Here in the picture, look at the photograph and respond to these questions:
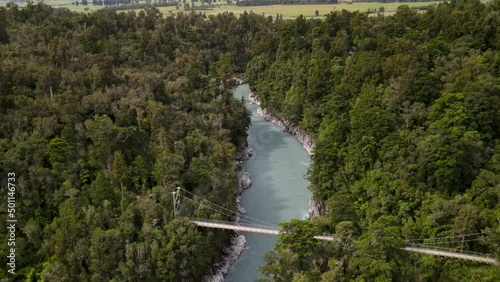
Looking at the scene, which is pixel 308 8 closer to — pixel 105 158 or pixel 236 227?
pixel 105 158

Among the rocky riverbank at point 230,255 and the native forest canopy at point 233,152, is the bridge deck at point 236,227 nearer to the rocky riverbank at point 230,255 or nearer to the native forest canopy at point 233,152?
the native forest canopy at point 233,152

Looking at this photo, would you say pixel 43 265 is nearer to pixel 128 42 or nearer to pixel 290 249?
pixel 290 249

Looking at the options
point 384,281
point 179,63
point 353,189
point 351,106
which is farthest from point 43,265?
point 179,63

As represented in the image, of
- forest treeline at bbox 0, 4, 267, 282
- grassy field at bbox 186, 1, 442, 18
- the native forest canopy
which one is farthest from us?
grassy field at bbox 186, 1, 442, 18

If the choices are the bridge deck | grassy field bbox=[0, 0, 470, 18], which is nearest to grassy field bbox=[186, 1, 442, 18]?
grassy field bbox=[0, 0, 470, 18]

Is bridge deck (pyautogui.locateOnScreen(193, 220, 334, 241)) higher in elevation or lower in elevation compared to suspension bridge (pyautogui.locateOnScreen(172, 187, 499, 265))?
lower

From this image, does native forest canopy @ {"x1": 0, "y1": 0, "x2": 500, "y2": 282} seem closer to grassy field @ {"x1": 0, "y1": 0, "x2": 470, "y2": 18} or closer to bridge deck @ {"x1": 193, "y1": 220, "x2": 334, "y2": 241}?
bridge deck @ {"x1": 193, "y1": 220, "x2": 334, "y2": 241}
